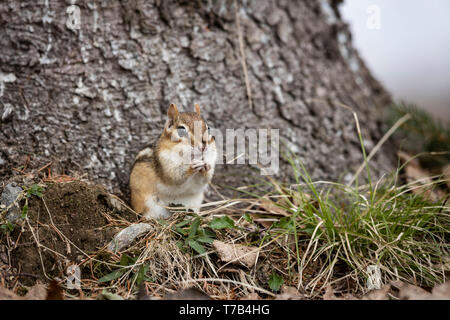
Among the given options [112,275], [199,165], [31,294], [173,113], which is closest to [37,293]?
[31,294]

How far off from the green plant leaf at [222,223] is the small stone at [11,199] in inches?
39.1

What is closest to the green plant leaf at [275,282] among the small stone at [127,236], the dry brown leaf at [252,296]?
the dry brown leaf at [252,296]

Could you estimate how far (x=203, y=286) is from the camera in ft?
6.31

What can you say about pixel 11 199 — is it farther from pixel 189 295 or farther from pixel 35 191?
pixel 189 295

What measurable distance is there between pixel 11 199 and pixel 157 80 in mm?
1189

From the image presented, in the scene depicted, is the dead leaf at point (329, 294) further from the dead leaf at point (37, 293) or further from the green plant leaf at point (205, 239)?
the dead leaf at point (37, 293)

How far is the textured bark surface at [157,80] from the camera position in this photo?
247 centimetres

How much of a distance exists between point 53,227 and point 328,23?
9.17ft

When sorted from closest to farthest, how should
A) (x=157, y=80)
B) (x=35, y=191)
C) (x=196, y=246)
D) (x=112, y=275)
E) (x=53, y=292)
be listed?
1. (x=53, y=292)
2. (x=112, y=275)
3. (x=196, y=246)
4. (x=35, y=191)
5. (x=157, y=80)

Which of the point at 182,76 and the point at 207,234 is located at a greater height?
the point at 182,76

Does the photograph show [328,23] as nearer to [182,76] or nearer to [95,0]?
[182,76]

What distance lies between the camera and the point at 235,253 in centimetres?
202
